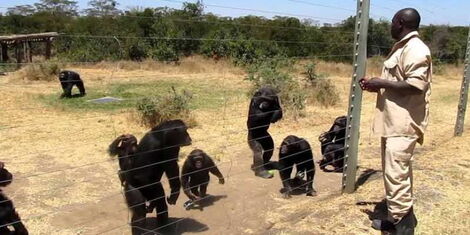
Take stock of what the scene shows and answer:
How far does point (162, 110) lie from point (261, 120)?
367 centimetres

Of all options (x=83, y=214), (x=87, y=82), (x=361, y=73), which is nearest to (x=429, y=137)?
(x=361, y=73)

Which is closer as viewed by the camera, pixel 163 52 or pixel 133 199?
pixel 133 199

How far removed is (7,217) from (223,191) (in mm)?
2544

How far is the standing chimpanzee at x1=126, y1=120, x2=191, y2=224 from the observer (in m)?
4.55

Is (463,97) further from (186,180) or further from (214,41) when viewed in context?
(214,41)

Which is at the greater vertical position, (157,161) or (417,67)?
(417,67)

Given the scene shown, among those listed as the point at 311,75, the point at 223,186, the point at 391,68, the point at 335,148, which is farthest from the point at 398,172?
the point at 311,75

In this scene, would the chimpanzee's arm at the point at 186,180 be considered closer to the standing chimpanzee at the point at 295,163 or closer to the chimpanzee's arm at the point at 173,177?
the chimpanzee's arm at the point at 173,177

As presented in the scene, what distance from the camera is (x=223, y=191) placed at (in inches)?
235

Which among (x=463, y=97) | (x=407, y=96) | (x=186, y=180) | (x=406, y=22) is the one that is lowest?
(x=186, y=180)

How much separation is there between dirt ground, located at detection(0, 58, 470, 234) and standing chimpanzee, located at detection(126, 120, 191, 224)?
35 cm

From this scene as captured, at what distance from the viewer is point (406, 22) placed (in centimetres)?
388

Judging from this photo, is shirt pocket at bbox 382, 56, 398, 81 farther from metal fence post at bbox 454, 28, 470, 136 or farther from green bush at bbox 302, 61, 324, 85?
green bush at bbox 302, 61, 324, 85

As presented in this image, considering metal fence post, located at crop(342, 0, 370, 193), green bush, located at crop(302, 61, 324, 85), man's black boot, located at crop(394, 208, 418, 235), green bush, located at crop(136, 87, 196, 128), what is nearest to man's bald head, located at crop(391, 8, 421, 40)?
metal fence post, located at crop(342, 0, 370, 193)
